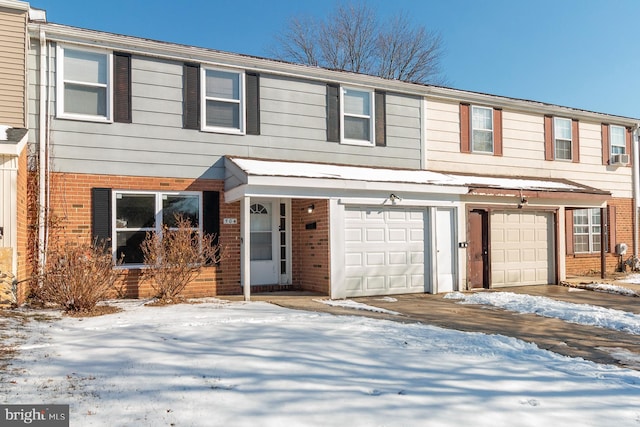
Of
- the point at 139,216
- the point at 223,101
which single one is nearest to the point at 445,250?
the point at 223,101

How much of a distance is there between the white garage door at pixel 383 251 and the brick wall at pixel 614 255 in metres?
6.52

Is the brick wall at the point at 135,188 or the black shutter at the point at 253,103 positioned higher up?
the black shutter at the point at 253,103

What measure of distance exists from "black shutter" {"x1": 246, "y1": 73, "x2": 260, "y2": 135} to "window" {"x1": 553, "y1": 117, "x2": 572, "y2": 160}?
31.1ft

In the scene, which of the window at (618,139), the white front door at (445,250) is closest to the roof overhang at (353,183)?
the white front door at (445,250)

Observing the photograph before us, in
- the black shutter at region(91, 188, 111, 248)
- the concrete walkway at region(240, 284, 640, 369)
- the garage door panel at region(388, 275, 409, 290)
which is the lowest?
the concrete walkway at region(240, 284, 640, 369)

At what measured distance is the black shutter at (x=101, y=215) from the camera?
973 cm

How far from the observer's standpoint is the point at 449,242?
485 inches

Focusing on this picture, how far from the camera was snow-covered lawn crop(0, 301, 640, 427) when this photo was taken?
12.8 ft

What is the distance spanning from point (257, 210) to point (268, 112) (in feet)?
7.40

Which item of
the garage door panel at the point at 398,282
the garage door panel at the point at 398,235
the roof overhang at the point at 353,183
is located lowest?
the garage door panel at the point at 398,282

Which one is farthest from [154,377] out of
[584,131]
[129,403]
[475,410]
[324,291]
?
[584,131]

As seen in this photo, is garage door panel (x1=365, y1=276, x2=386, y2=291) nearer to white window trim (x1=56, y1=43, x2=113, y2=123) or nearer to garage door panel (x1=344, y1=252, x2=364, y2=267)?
garage door panel (x1=344, y1=252, x2=364, y2=267)

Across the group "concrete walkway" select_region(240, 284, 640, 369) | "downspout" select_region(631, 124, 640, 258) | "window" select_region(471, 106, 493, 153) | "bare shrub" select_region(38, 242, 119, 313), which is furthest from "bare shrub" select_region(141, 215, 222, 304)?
"downspout" select_region(631, 124, 640, 258)

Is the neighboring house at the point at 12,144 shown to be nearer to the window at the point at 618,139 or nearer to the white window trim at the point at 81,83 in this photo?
the white window trim at the point at 81,83
